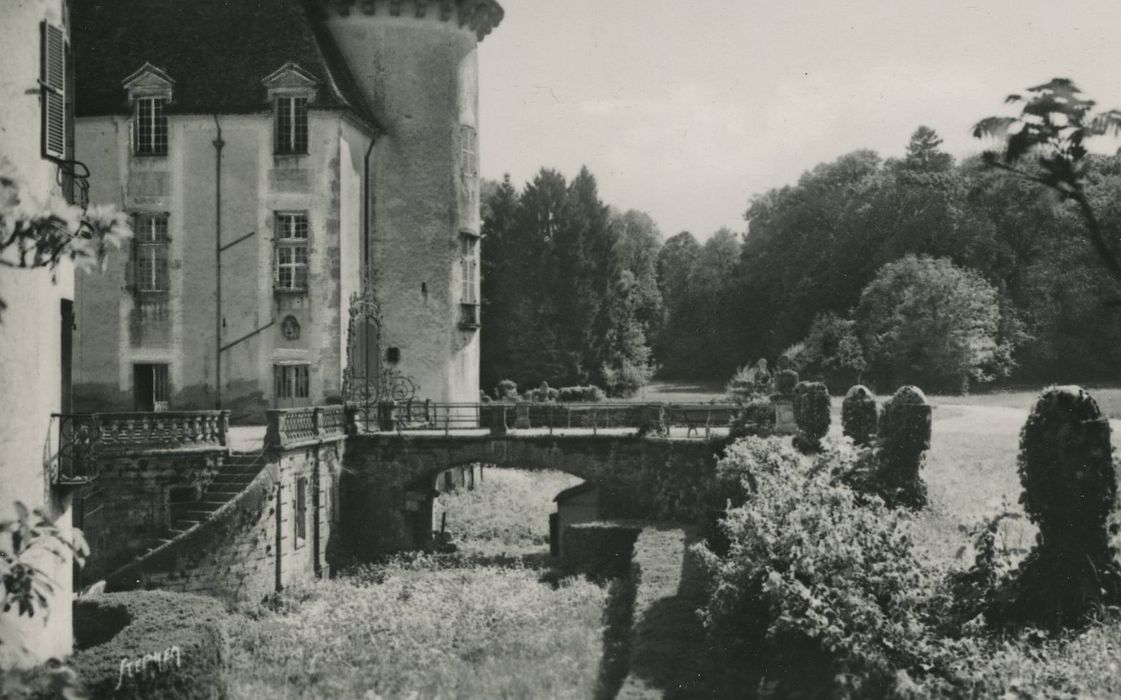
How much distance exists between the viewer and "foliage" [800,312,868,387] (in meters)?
54.8

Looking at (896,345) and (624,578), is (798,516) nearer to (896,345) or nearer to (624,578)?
(624,578)

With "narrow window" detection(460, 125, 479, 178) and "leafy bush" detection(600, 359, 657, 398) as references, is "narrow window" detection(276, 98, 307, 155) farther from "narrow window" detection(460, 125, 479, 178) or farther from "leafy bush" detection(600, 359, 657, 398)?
"leafy bush" detection(600, 359, 657, 398)

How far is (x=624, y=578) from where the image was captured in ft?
81.7

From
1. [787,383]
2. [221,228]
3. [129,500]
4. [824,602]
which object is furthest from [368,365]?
[824,602]

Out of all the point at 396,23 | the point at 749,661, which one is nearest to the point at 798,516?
the point at 749,661

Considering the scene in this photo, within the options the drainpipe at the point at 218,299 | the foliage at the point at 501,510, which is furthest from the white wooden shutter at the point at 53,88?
the drainpipe at the point at 218,299

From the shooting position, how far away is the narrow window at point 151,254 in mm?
31719

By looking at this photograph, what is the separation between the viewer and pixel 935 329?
50031 millimetres

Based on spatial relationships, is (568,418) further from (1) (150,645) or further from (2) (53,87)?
(2) (53,87)

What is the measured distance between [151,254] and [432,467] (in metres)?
11.3

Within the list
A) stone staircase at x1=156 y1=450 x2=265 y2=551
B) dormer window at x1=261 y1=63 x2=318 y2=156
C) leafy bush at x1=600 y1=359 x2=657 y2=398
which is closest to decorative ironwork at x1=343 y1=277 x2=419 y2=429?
dormer window at x1=261 y1=63 x2=318 y2=156

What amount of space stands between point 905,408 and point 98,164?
81.8 ft

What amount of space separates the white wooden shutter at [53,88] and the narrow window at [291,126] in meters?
18.5

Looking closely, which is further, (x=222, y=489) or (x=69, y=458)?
(x=222, y=489)
